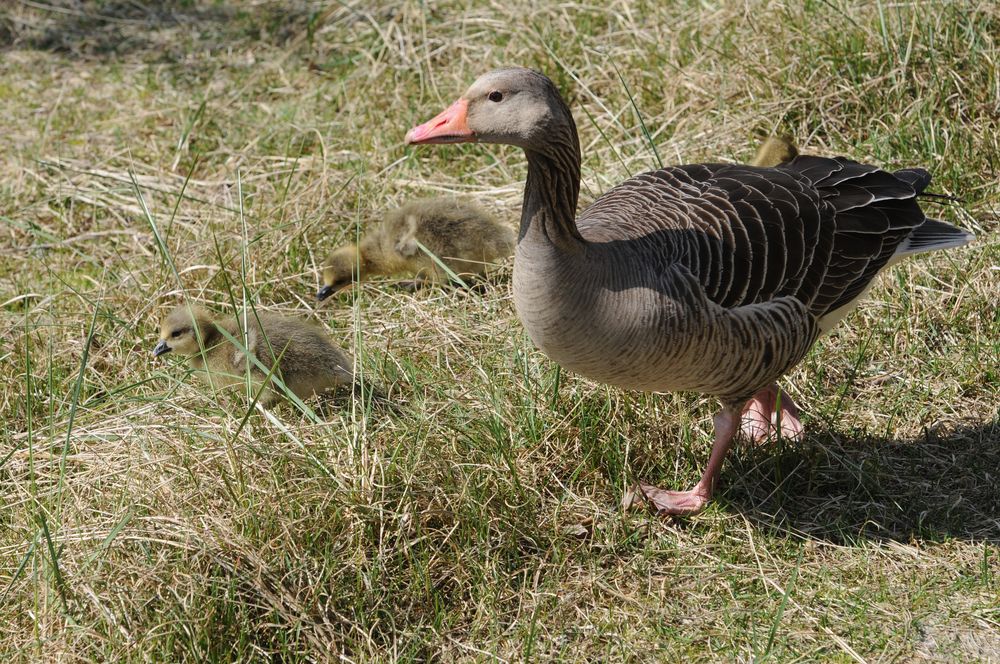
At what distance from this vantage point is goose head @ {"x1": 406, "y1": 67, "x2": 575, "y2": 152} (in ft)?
11.0

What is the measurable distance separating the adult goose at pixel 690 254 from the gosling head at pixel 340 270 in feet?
4.40

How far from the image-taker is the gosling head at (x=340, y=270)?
509cm

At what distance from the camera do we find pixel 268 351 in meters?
4.41

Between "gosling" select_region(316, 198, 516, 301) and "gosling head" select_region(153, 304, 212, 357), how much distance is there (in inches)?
32.5

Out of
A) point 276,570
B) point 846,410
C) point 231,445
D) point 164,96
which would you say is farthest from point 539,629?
point 164,96

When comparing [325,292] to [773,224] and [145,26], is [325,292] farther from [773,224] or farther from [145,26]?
[145,26]

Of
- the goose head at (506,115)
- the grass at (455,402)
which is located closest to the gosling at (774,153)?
the grass at (455,402)

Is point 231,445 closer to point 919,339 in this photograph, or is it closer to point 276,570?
point 276,570

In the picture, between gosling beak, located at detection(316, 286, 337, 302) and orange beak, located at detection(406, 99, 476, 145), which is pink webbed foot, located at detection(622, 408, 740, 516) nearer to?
orange beak, located at detection(406, 99, 476, 145)

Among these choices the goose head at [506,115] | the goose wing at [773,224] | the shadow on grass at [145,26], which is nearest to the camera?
the goose head at [506,115]

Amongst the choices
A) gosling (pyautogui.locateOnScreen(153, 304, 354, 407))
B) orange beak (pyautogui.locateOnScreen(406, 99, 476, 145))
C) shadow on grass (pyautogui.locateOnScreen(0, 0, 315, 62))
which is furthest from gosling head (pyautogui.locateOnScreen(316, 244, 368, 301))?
shadow on grass (pyautogui.locateOnScreen(0, 0, 315, 62))

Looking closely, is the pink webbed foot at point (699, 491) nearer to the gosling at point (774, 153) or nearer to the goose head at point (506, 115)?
the goose head at point (506, 115)

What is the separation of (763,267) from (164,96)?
182 inches

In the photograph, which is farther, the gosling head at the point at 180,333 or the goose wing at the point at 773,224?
the gosling head at the point at 180,333
